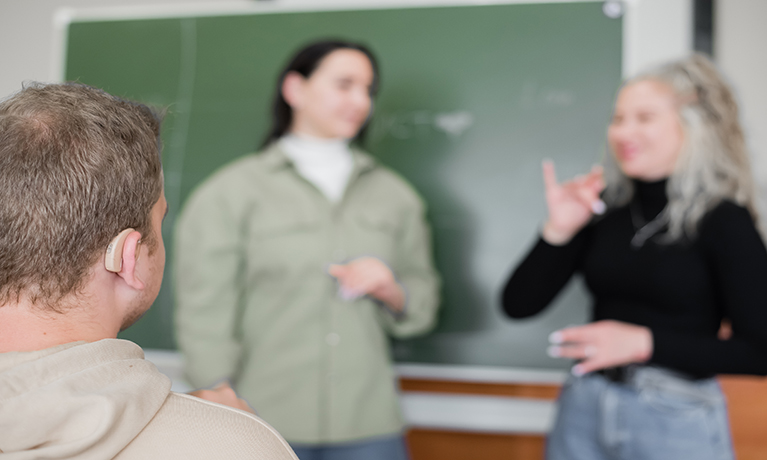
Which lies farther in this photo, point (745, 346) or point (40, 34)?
point (40, 34)

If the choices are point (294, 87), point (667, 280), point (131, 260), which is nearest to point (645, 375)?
point (667, 280)

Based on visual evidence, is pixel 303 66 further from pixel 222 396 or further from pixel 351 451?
pixel 222 396

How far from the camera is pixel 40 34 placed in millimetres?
2426

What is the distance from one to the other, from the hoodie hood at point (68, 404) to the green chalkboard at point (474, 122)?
61.0 inches

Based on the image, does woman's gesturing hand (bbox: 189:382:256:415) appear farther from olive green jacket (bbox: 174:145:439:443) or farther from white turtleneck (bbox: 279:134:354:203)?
white turtleneck (bbox: 279:134:354:203)

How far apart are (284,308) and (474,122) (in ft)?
3.14

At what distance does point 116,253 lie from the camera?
61cm

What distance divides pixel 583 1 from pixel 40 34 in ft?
7.23

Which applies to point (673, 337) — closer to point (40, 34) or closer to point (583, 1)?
point (583, 1)

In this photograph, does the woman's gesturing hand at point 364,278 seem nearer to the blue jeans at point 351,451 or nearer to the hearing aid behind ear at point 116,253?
the blue jeans at point 351,451

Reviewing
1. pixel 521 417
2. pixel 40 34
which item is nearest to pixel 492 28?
pixel 521 417

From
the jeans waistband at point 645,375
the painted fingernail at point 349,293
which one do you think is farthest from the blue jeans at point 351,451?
the jeans waistband at point 645,375

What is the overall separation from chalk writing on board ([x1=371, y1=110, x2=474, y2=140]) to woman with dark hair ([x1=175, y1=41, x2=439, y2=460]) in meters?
0.36

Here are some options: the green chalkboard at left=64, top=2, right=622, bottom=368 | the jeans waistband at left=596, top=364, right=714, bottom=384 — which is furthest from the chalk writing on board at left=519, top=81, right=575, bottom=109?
the jeans waistband at left=596, top=364, right=714, bottom=384
